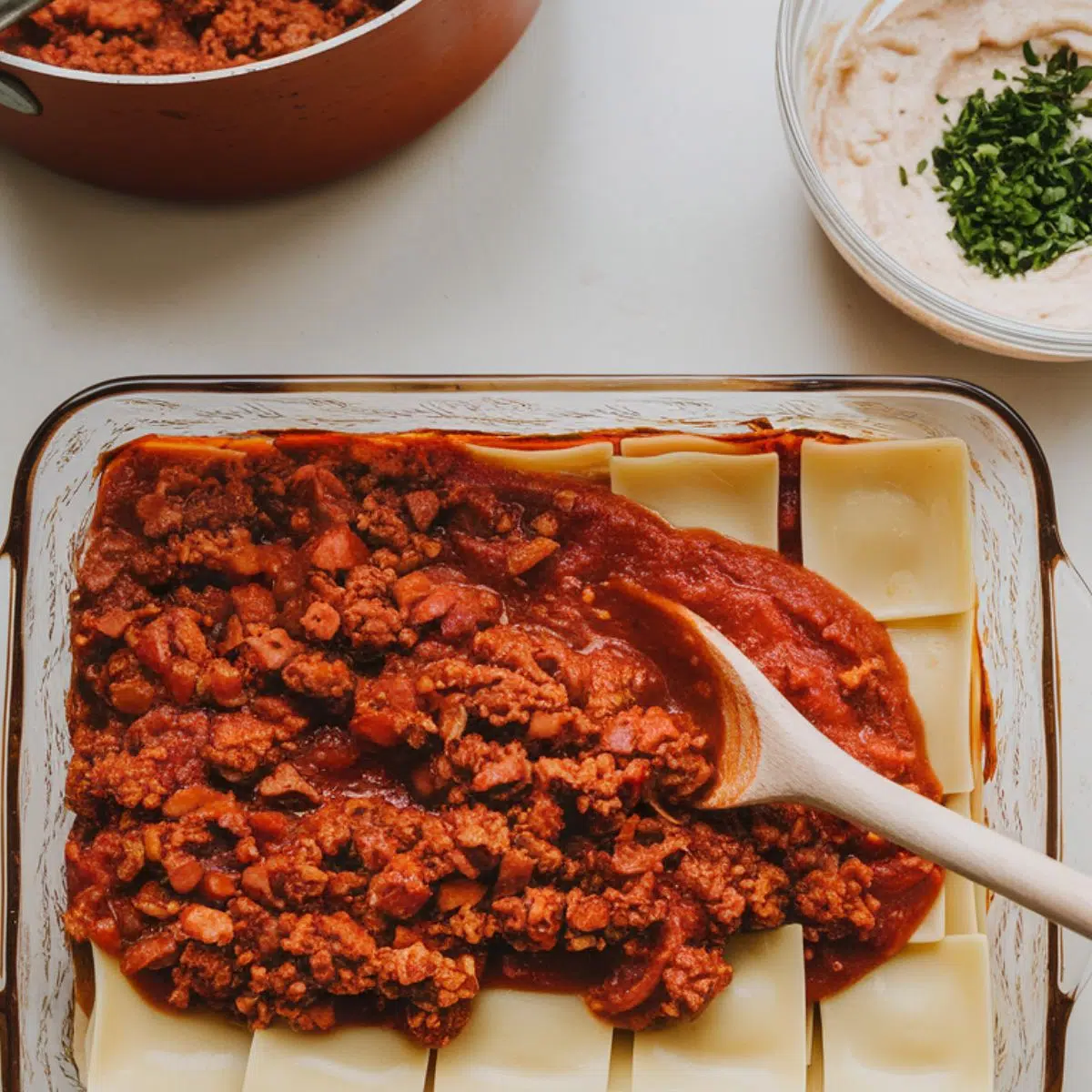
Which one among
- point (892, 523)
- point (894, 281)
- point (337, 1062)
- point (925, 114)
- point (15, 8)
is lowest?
point (337, 1062)

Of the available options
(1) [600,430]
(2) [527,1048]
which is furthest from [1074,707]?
(2) [527,1048]

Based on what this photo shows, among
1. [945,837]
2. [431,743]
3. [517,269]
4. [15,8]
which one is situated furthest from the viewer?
[517,269]

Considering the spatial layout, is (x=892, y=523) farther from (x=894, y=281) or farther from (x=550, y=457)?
(x=550, y=457)

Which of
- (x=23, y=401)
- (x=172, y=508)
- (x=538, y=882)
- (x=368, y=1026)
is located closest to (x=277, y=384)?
(x=172, y=508)

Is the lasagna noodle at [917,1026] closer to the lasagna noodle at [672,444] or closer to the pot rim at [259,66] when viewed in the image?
the lasagna noodle at [672,444]

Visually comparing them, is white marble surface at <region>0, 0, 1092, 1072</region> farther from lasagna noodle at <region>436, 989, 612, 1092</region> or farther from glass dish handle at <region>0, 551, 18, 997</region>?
lasagna noodle at <region>436, 989, 612, 1092</region>

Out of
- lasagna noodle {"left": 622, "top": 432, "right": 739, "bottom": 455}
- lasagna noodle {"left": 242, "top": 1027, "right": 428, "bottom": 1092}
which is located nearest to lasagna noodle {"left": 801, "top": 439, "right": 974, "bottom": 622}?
lasagna noodle {"left": 622, "top": 432, "right": 739, "bottom": 455}

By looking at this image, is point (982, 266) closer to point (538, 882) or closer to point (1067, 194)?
point (1067, 194)
